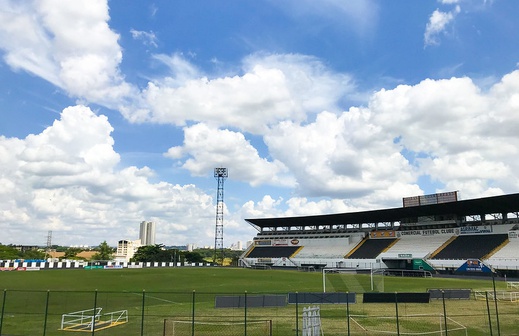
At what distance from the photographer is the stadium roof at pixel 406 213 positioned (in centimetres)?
7056

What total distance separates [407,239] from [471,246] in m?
16.2

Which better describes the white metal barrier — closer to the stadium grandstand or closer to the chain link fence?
the chain link fence

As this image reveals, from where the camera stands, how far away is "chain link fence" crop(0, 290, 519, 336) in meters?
18.4

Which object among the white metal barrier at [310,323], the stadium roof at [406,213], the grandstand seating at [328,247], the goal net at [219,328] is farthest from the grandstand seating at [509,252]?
the white metal barrier at [310,323]

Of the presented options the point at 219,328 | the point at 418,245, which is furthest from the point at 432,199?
the point at 219,328

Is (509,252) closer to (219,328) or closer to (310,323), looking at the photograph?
(310,323)

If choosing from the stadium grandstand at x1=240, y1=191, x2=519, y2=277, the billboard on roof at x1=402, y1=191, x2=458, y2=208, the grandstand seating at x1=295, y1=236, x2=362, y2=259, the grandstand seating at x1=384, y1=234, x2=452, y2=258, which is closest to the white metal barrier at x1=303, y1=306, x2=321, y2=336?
the stadium grandstand at x1=240, y1=191, x2=519, y2=277

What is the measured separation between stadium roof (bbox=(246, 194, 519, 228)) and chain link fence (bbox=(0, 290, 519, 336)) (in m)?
47.3

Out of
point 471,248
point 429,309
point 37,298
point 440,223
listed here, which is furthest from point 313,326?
point 440,223

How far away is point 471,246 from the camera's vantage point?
2852 inches

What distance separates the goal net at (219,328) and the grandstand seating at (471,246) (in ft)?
199

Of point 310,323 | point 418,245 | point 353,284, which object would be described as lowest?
point 353,284

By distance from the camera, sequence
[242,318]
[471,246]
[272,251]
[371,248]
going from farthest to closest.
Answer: [272,251] < [371,248] < [471,246] < [242,318]

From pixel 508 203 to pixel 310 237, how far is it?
51006 mm
